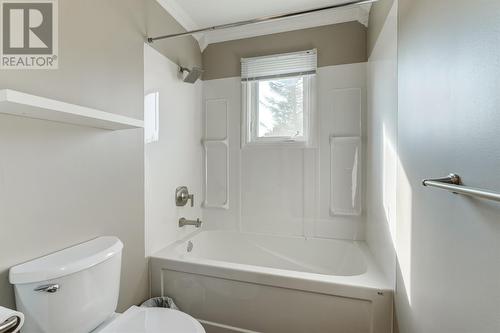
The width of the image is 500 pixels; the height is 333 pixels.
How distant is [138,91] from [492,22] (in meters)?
1.79

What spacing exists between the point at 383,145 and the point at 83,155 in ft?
5.96

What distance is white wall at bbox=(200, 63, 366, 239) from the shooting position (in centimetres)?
214

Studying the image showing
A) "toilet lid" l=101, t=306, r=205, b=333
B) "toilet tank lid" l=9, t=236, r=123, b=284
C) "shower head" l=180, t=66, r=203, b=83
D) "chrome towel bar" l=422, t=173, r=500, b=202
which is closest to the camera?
"chrome towel bar" l=422, t=173, r=500, b=202

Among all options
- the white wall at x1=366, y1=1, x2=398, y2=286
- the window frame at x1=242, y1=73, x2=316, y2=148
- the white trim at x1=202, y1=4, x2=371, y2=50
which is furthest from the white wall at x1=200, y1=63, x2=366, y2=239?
the white trim at x1=202, y1=4, x2=371, y2=50

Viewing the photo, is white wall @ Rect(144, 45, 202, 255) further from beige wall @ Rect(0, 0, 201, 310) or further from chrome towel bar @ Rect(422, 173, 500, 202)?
chrome towel bar @ Rect(422, 173, 500, 202)

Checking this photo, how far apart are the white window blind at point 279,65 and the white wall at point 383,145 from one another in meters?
0.52

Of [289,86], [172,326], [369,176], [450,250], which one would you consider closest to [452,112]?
[450,250]

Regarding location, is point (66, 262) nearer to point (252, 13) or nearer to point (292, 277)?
point (292, 277)

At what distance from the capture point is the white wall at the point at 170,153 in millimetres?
1818

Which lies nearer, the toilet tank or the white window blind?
the toilet tank

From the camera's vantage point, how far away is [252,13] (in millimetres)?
2158

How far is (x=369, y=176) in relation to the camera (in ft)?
6.56

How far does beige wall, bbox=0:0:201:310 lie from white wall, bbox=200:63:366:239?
37.8 inches

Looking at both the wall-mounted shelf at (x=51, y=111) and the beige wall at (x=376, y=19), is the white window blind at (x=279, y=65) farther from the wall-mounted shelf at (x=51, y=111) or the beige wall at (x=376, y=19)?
the wall-mounted shelf at (x=51, y=111)
